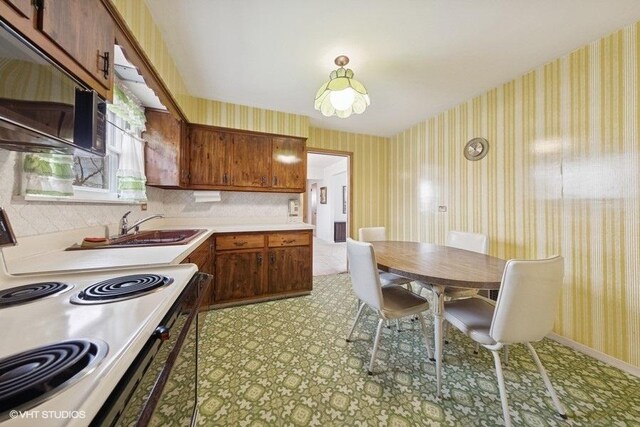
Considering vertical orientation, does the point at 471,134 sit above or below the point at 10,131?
above

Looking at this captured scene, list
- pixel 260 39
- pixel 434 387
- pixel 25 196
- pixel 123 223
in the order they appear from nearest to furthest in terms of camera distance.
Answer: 1. pixel 25 196
2. pixel 434 387
3. pixel 260 39
4. pixel 123 223

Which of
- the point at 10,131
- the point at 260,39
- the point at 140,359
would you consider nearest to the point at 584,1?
the point at 260,39

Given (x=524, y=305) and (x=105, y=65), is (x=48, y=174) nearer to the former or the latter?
(x=105, y=65)

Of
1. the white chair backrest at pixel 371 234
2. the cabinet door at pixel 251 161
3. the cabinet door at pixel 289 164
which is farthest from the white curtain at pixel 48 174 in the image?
the white chair backrest at pixel 371 234

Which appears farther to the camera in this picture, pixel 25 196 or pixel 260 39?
pixel 260 39

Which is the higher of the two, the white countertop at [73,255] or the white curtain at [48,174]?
the white curtain at [48,174]

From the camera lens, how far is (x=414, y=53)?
6.53ft

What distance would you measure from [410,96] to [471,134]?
897 mm

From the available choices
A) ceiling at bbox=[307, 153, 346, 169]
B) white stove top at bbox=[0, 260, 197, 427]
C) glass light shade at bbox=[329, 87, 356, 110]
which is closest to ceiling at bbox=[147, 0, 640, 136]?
glass light shade at bbox=[329, 87, 356, 110]

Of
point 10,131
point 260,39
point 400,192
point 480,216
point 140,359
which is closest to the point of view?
point 140,359

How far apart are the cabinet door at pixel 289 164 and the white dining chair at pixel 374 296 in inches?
69.3

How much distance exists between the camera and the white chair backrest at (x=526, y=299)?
1156 millimetres

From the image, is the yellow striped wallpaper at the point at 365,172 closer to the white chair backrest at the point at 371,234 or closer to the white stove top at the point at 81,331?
the white chair backrest at the point at 371,234

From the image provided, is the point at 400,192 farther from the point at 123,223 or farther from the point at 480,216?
the point at 123,223
